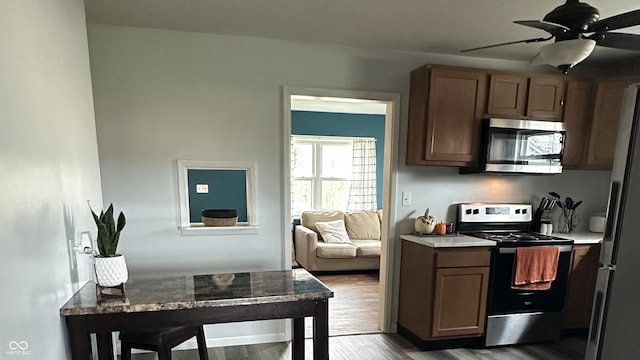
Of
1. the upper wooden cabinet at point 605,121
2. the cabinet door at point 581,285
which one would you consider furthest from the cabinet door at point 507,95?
the cabinet door at point 581,285

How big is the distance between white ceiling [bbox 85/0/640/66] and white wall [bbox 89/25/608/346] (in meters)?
0.14

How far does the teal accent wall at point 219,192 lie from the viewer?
2689mm

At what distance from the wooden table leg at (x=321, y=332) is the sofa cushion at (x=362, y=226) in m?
3.32

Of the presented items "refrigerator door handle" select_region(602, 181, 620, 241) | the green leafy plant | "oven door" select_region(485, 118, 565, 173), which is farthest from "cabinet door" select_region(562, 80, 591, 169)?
the green leafy plant

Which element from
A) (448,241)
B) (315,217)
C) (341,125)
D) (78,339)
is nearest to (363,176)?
(341,125)

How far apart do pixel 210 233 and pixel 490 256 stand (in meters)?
2.26

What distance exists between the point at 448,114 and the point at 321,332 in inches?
77.5

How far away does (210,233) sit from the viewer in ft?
8.54

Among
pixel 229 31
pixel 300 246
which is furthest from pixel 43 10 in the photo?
pixel 300 246

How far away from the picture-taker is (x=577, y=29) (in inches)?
61.4

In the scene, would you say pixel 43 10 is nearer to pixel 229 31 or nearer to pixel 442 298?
pixel 229 31

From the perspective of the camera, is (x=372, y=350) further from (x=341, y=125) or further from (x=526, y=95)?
(x=341, y=125)

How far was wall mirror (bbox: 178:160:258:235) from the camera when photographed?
2557 mm

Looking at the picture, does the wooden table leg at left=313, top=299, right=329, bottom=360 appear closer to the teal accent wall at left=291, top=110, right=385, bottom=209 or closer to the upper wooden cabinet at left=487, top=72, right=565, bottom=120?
the upper wooden cabinet at left=487, top=72, right=565, bottom=120
